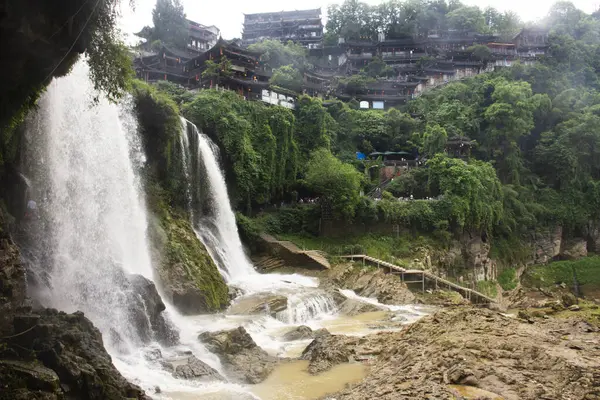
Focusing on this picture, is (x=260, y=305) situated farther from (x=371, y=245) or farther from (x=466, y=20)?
(x=466, y=20)

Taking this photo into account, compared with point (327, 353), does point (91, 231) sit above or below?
above

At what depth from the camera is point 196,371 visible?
11766mm

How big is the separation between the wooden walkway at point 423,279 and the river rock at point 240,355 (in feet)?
48.4

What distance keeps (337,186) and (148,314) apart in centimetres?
1965

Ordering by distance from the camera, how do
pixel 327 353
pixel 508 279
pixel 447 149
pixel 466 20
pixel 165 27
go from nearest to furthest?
pixel 327 353 → pixel 508 279 → pixel 447 149 → pixel 165 27 → pixel 466 20

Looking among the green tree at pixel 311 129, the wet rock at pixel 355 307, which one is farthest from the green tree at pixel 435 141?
the wet rock at pixel 355 307

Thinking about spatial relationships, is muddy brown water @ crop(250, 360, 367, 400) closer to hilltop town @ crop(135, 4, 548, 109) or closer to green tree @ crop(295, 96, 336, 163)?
green tree @ crop(295, 96, 336, 163)

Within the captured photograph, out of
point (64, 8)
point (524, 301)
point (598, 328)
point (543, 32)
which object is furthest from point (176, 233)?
point (543, 32)

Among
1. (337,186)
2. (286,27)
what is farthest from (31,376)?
(286,27)

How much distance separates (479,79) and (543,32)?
20.3 metres

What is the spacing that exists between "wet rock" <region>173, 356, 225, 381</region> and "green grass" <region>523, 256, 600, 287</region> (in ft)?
107

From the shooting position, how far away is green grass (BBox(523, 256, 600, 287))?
123ft

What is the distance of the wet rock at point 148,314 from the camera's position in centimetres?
1356

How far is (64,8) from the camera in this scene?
26.7 feet
